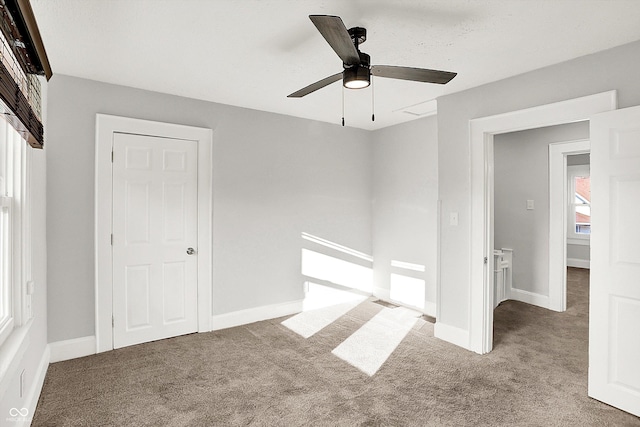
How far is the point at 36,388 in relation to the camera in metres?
2.44

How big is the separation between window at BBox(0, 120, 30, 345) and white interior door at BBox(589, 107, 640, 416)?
142 inches

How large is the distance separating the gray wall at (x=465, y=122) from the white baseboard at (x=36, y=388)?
3276 mm

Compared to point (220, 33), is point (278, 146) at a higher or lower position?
lower

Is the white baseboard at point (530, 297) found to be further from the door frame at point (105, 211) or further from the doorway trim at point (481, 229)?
the door frame at point (105, 211)

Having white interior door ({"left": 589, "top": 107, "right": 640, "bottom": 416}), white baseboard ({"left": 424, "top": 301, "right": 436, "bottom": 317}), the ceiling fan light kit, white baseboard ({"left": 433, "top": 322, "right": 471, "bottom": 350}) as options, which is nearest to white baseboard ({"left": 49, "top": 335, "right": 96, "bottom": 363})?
the ceiling fan light kit

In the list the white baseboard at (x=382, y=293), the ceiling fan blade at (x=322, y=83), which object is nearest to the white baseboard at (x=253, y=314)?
the white baseboard at (x=382, y=293)

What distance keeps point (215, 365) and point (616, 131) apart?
338 centimetres

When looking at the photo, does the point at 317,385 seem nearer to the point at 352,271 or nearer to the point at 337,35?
the point at 337,35

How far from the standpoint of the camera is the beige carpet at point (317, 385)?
7.54 ft

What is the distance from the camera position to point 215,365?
Answer: 3023 millimetres

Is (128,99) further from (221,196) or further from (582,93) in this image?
(582,93)

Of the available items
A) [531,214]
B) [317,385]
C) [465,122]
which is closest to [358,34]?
[465,122]

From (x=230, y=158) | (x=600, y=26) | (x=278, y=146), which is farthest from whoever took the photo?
(x=278, y=146)

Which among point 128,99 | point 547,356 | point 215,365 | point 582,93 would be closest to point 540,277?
point 547,356
